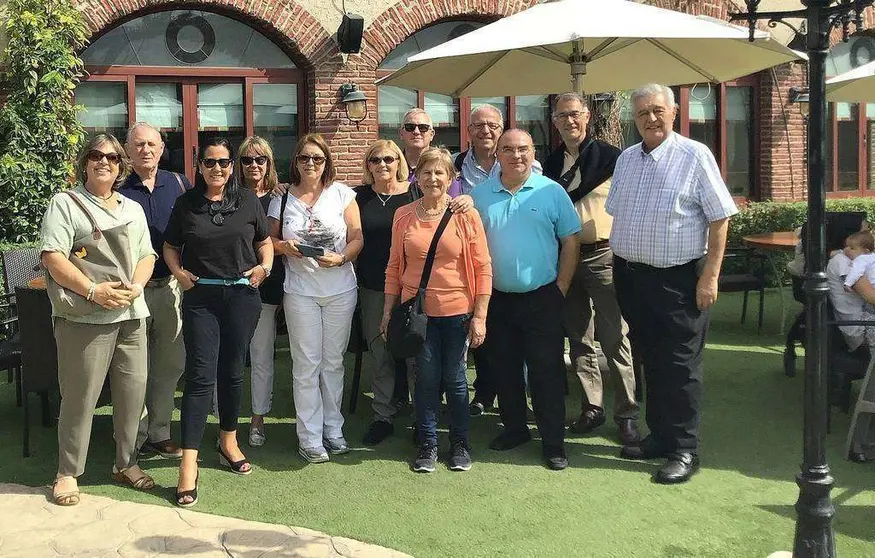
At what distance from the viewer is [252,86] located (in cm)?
966

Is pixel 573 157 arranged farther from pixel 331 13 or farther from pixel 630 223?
pixel 331 13

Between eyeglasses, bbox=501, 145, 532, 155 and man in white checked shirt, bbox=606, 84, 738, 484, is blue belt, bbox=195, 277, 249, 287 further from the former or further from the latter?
man in white checked shirt, bbox=606, 84, 738, 484

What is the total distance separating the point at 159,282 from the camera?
470 cm

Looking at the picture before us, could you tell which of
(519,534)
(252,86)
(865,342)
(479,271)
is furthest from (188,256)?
(252,86)

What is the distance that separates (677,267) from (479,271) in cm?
100

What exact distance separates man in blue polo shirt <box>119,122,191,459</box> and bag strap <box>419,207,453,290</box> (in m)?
1.37

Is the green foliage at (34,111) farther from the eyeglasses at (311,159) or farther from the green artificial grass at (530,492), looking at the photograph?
the eyeglasses at (311,159)

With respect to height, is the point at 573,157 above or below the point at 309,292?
above

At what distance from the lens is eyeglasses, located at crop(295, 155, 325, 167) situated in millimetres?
4699

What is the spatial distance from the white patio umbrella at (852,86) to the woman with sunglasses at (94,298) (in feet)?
16.8

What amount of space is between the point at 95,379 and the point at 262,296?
1.06m

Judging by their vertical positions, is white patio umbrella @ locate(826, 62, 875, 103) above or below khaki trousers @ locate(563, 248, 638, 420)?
above

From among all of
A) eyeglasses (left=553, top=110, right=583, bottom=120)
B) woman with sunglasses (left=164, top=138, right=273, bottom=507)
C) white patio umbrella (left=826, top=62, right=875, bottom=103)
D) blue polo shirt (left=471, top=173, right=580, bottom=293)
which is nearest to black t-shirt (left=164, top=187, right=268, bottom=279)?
woman with sunglasses (left=164, top=138, right=273, bottom=507)

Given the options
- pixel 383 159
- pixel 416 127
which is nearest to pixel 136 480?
pixel 383 159
